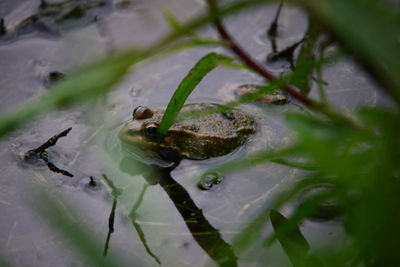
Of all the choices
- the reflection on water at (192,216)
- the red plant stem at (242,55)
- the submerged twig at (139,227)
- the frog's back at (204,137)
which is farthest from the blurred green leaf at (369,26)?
the frog's back at (204,137)

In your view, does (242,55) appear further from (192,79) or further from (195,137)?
(195,137)

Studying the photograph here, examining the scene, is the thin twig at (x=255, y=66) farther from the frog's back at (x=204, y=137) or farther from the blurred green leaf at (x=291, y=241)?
the frog's back at (x=204, y=137)

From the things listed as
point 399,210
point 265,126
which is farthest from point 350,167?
point 265,126

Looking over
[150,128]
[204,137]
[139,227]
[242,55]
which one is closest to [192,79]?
[242,55]

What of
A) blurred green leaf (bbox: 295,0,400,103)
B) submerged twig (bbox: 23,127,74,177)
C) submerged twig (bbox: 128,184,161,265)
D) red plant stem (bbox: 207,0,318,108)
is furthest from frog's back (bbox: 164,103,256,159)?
blurred green leaf (bbox: 295,0,400,103)

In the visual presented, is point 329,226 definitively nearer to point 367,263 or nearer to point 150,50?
point 367,263
